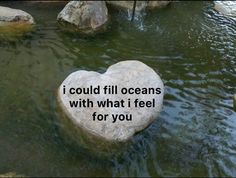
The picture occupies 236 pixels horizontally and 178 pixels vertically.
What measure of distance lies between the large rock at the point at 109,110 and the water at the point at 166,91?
10.4 inches

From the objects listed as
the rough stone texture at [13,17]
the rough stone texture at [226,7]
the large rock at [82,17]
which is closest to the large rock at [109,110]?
the large rock at [82,17]

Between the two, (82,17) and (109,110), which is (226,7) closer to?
(82,17)

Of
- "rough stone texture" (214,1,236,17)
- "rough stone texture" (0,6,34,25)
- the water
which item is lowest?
the water

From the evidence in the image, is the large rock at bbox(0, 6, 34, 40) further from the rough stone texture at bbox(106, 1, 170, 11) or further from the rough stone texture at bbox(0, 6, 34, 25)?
the rough stone texture at bbox(106, 1, 170, 11)

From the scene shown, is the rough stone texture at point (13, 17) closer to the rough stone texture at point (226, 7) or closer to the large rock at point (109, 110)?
the large rock at point (109, 110)

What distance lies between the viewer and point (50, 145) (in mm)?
6695

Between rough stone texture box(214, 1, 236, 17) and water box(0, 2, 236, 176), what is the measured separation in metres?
0.41

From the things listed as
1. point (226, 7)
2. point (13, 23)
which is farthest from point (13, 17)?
point (226, 7)

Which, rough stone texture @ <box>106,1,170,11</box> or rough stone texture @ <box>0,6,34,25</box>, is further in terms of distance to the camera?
rough stone texture @ <box>106,1,170,11</box>

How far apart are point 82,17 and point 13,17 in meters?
1.96

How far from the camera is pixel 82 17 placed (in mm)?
10758

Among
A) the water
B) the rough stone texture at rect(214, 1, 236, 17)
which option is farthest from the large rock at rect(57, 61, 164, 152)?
the rough stone texture at rect(214, 1, 236, 17)

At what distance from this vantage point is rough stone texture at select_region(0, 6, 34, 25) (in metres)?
10.2

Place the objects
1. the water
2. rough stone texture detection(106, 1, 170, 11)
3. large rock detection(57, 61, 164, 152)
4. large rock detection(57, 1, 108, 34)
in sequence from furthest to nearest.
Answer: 1. rough stone texture detection(106, 1, 170, 11)
2. large rock detection(57, 1, 108, 34)
3. large rock detection(57, 61, 164, 152)
4. the water
